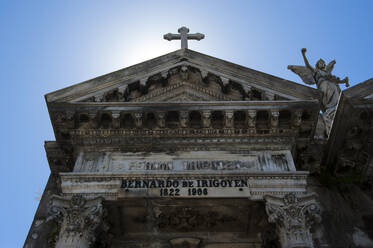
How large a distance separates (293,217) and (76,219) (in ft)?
14.9

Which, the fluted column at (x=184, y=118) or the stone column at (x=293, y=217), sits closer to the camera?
the stone column at (x=293, y=217)

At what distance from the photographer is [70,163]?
40.0 ft

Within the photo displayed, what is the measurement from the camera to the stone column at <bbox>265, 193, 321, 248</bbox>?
9.02m

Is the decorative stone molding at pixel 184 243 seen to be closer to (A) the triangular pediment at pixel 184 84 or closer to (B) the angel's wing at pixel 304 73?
(A) the triangular pediment at pixel 184 84

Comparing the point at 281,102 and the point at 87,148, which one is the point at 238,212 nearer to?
the point at 281,102

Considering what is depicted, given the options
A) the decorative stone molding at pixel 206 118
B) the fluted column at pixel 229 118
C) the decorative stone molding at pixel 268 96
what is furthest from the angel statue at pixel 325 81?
the decorative stone molding at pixel 206 118

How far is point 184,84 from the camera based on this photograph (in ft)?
43.4

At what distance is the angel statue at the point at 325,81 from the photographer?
41.8ft

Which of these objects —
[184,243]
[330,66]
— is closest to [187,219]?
[184,243]

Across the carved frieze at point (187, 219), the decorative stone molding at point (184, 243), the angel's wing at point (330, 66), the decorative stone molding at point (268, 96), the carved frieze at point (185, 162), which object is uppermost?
the angel's wing at point (330, 66)

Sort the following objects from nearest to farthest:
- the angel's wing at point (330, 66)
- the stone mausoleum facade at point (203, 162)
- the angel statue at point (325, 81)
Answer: the stone mausoleum facade at point (203, 162), the angel statue at point (325, 81), the angel's wing at point (330, 66)

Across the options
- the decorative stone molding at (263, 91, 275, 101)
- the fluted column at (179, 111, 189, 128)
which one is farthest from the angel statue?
the fluted column at (179, 111, 189, 128)

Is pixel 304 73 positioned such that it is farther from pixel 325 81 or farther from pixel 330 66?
pixel 325 81

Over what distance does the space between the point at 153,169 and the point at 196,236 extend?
1.91 metres
